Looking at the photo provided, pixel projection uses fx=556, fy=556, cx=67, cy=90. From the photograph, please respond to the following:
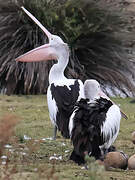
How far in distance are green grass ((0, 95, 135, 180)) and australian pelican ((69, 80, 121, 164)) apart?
0.17m

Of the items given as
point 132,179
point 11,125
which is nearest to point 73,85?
point 132,179

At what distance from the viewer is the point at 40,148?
5.54m

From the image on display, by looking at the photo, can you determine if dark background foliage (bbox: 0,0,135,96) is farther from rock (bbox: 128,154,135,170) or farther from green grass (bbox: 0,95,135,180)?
rock (bbox: 128,154,135,170)

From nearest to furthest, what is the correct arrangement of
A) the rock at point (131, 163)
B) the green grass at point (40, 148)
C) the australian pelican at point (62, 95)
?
the green grass at point (40, 148)
the rock at point (131, 163)
the australian pelican at point (62, 95)

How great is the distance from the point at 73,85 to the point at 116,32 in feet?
18.0

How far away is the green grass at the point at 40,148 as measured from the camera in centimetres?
355

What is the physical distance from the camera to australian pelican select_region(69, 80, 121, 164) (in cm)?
464

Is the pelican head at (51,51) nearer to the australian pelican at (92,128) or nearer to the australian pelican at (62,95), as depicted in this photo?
the australian pelican at (62,95)

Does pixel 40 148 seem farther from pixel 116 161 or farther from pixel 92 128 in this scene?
pixel 92 128

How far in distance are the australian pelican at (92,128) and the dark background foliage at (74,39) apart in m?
5.61

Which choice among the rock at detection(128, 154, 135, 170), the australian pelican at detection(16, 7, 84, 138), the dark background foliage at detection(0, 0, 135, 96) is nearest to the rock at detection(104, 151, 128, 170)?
the rock at detection(128, 154, 135, 170)

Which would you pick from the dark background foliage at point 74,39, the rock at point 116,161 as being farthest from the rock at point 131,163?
the dark background foliage at point 74,39

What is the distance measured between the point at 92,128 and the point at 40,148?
107cm

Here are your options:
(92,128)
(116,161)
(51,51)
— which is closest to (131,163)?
(116,161)
